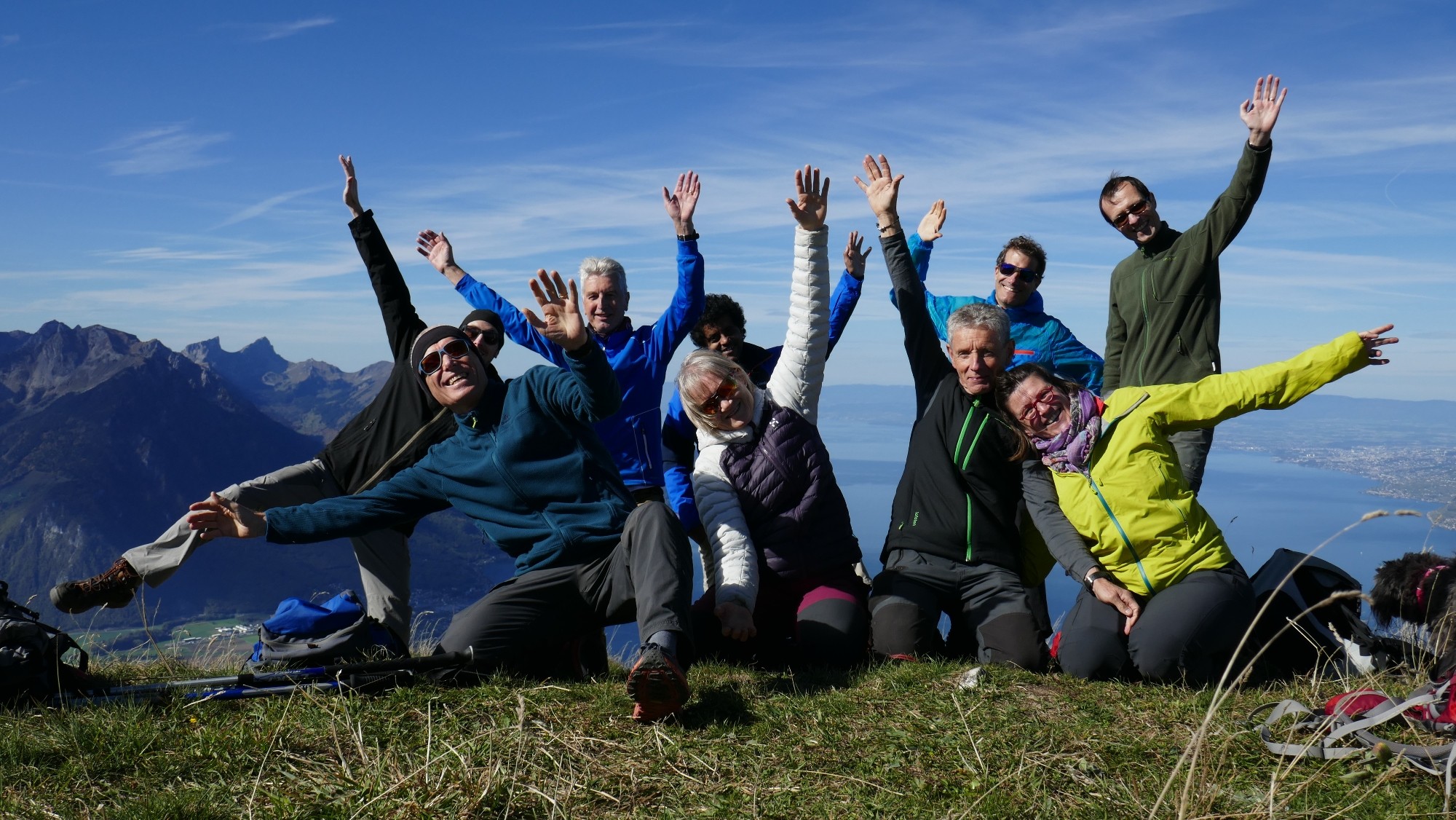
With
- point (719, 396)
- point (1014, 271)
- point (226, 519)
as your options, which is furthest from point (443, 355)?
point (1014, 271)

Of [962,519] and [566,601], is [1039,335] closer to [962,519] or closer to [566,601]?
[962,519]

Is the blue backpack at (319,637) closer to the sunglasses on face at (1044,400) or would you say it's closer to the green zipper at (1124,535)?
the sunglasses on face at (1044,400)

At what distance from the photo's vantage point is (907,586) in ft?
21.5

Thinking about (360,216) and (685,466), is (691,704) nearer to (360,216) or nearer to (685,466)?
(685,466)

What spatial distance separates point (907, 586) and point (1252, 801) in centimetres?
275

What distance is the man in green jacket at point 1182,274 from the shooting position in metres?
7.26

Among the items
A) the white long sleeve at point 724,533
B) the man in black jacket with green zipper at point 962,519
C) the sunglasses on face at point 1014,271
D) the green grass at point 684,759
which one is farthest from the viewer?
the sunglasses on face at point 1014,271

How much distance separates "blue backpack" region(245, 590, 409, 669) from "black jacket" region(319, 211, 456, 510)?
1.21 meters

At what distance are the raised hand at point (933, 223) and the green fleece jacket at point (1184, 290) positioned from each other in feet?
5.52

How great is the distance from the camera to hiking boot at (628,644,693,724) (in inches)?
189

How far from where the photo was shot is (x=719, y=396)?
6586mm

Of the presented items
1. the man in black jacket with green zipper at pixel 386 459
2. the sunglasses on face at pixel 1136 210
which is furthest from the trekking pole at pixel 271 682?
the sunglasses on face at pixel 1136 210

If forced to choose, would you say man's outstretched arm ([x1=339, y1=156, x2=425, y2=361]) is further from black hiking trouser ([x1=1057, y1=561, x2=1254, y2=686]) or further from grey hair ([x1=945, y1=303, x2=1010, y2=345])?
black hiking trouser ([x1=1057, y1=561, x2=1254, y2=686])

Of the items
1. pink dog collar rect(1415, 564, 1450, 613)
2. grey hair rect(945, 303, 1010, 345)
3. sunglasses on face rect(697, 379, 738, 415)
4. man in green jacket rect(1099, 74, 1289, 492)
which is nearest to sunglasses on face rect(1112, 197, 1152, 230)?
man in green jacket rect(1099, 74, 1289, 492)
